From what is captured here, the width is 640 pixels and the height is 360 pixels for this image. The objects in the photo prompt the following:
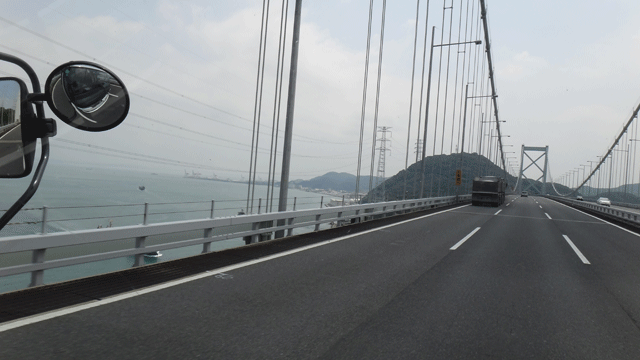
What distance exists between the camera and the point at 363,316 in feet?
17.2

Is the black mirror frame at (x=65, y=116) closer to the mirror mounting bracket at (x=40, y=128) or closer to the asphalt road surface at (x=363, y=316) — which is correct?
the mirror mounting bracket at (x=40, y=128)

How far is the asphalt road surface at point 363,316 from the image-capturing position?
13.4 feet

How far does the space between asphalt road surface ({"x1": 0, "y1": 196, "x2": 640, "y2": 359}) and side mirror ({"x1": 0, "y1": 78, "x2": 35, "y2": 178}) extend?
2420 mm

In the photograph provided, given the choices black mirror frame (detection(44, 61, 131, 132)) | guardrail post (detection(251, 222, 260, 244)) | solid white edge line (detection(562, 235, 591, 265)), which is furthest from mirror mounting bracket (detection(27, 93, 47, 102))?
solid white edge line (detection(562, 235, 591, 265))

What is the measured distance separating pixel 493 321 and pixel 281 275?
127 inches

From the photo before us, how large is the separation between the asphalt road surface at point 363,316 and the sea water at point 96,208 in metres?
1.33

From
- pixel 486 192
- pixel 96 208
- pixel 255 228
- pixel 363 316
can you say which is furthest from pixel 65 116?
pixel 96 208

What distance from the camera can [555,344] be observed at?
4625 mm

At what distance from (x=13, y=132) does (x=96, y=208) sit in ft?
376

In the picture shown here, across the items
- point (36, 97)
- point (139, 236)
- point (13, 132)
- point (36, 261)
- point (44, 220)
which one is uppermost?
point (36, 97)

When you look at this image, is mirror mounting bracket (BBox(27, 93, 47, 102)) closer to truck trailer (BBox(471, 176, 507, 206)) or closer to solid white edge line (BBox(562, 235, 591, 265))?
solid white edge line (BBox(562, 235, 591, 265))

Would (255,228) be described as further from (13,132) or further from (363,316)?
(13,132)

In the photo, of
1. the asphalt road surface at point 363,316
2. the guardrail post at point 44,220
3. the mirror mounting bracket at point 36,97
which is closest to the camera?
the mirror mounting bracket at point 36,97

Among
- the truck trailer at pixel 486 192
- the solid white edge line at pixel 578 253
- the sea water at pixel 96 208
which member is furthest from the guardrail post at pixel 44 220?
the truck trailer at pixel 486 192
